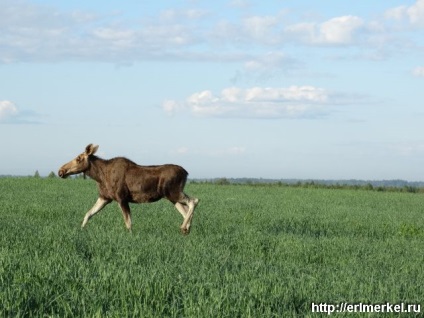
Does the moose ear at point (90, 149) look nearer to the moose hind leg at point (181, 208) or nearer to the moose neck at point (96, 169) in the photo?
the moose neck at point (96, 169)

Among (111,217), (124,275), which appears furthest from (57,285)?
(111,217)

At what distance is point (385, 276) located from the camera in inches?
462

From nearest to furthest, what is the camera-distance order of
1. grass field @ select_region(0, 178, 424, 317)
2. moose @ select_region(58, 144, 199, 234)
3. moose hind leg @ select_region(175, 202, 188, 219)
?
grass field @ select_region(0, 178, 424, 317) → moose @ select_region(58, 144, 199, 234) → moose hind leg @ select_region(175, 202, 188, 219)

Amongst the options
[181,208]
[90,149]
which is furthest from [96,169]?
[181,208]

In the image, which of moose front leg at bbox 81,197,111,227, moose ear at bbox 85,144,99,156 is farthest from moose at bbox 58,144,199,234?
moose ear at bbox 85,144,99,156

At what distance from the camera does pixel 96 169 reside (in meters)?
16.6

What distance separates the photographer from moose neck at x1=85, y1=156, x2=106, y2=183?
1655cm

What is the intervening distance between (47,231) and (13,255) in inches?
147

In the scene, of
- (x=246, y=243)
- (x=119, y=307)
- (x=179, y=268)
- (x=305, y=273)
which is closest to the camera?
(x=119, y=307)

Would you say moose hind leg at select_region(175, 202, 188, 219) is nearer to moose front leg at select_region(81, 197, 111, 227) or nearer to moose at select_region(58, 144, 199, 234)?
moose at select_region(58, 144, 199, 234)

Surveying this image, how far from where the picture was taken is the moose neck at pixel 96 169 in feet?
54.3

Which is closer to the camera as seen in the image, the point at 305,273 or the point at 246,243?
the point at 305,273

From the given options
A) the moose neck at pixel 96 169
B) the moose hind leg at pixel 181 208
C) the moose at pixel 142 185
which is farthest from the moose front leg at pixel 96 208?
the moose hind leg at pixel 181 208

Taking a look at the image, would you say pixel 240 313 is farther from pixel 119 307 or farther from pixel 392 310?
pixel 392 310
